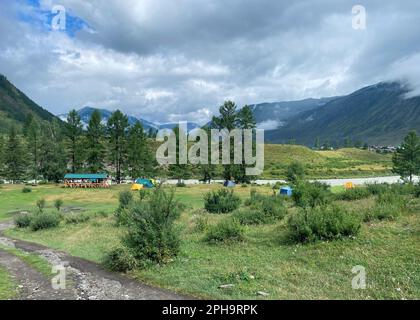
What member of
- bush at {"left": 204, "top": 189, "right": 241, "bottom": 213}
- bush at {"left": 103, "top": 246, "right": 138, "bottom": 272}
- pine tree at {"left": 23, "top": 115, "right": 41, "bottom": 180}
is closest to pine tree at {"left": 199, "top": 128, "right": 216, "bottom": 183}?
pine tree at {"left": 23, "top": 115, "right": 41, "bottom": 180}

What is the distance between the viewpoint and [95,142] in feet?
250

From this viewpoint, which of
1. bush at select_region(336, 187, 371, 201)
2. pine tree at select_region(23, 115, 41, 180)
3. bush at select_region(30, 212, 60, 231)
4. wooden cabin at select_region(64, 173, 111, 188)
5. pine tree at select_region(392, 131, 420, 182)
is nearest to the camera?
bush at select_region(336, 187, 371, 201)

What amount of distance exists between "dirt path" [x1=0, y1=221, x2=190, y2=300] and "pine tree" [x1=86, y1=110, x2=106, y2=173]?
60.9m

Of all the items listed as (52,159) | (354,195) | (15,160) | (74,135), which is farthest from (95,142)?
(354,195)

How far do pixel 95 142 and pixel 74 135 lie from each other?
19.4 feet

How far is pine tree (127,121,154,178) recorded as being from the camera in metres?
76.4

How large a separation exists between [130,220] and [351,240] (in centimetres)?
933

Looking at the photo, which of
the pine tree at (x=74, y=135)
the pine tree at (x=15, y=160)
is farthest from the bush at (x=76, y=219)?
the pine tree at (x=15, y=160)

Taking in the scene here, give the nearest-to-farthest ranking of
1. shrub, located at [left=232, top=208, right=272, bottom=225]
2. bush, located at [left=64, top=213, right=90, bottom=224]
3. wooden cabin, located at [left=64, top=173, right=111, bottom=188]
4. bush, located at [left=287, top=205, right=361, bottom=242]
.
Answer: bush, located at [left=287, top=205, right=361, bottom=242], shrub, located at [left=232, top=208, right=272, bottom=225], bush, located at [left=64, top=213, right=90, bottom=224], wooden cabin, located at [left=64, top=173, right=111, bottom=188]

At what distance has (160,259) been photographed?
1428cm

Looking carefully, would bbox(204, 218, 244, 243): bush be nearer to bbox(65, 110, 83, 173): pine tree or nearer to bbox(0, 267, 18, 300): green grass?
bbox(0, 267, 18, 300): green grass

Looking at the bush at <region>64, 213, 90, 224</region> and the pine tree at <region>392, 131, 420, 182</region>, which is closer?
the bush at <region>64, 213, 90, 224</region>
